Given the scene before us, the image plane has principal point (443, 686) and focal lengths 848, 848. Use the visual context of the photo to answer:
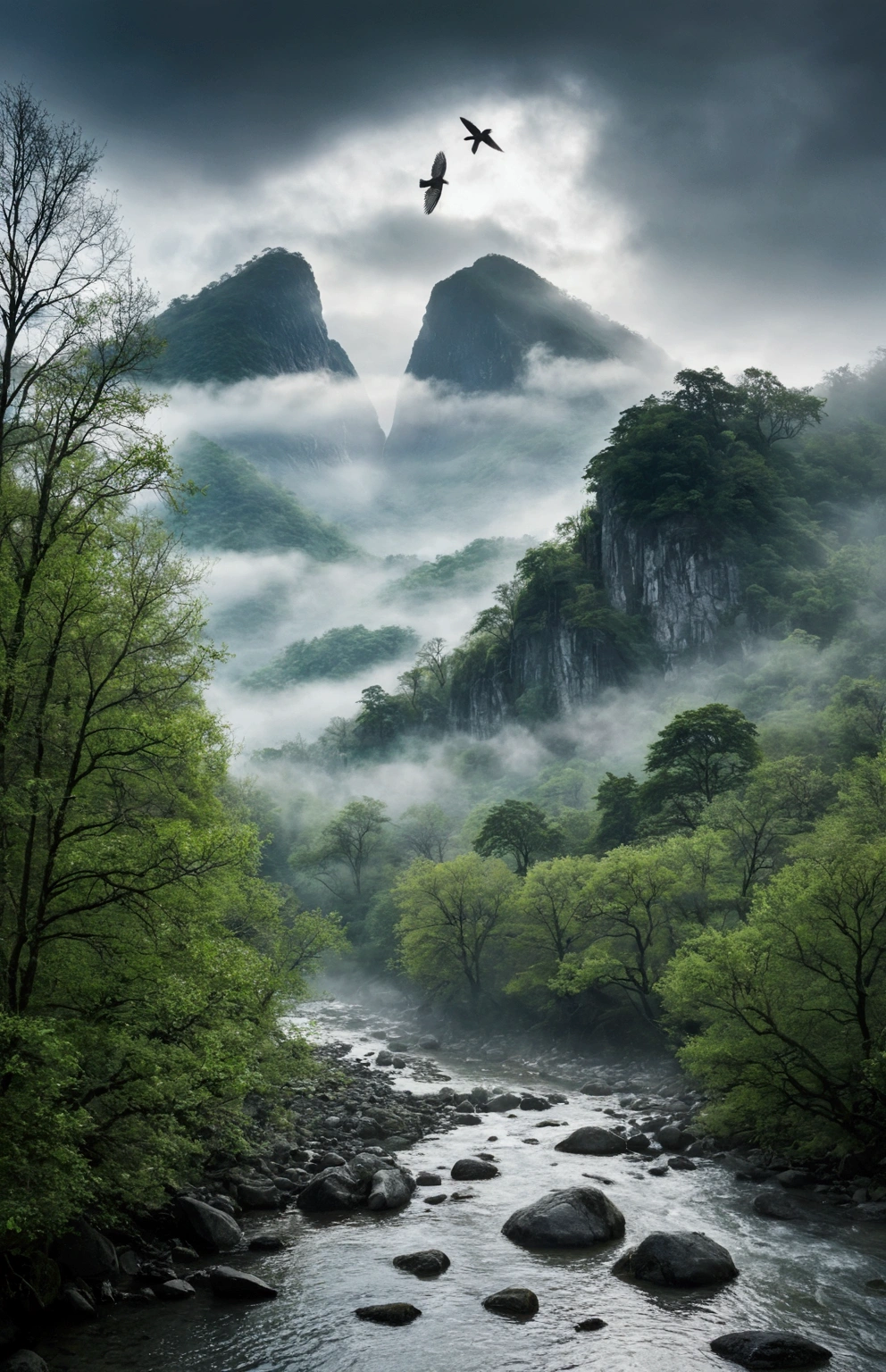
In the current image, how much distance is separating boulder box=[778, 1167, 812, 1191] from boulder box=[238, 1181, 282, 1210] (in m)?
14.9

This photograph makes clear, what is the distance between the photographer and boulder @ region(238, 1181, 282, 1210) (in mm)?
22938

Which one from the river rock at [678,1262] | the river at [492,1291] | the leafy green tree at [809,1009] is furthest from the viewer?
the leafy green tree at [809,1009]

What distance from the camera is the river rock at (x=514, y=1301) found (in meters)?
16.9

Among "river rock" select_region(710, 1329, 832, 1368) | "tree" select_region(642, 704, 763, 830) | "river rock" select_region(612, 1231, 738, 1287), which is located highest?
"tree" select_region(642, 704, 763, 830)

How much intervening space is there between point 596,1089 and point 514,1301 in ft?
85.8

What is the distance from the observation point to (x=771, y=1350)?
48.3ft

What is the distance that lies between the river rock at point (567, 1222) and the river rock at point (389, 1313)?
491 centimetres

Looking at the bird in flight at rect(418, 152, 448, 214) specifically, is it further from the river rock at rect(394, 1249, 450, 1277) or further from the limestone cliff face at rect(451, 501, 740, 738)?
the limestone cliff face at rect(451, 501, 740, 738)

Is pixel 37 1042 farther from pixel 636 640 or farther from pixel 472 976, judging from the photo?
pixel 636 640

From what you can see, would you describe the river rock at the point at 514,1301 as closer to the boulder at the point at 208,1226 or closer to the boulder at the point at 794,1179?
the boulder at the point at 208,1226

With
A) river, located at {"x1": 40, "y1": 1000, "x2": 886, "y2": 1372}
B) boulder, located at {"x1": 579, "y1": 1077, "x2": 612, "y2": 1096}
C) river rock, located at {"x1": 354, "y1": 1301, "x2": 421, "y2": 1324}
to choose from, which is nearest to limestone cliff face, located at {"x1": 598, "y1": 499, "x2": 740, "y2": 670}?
boulder, located at {"x1": 579, "y1": 1077, "x2": 612, "y2": 1096}

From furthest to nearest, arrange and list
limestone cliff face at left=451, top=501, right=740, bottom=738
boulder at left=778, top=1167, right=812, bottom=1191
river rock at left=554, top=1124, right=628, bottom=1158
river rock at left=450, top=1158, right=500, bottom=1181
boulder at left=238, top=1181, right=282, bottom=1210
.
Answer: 1. limestone cliff face at left=451, top=501, right=740, bottom=738
2. river rock at left=554, top=1124, right=628, bottom=1158
3. river rock at left=450, top=1158, right=500, bottom=1181
4. boulder at left=778, top=1167, right=812, bottom=1191
5. boulder at left=238, top=1181, right=282, bottom=1210

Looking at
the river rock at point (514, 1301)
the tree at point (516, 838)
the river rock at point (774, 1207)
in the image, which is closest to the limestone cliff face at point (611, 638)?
the tree at point (516, 838)

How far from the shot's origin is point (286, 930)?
41000 mm
